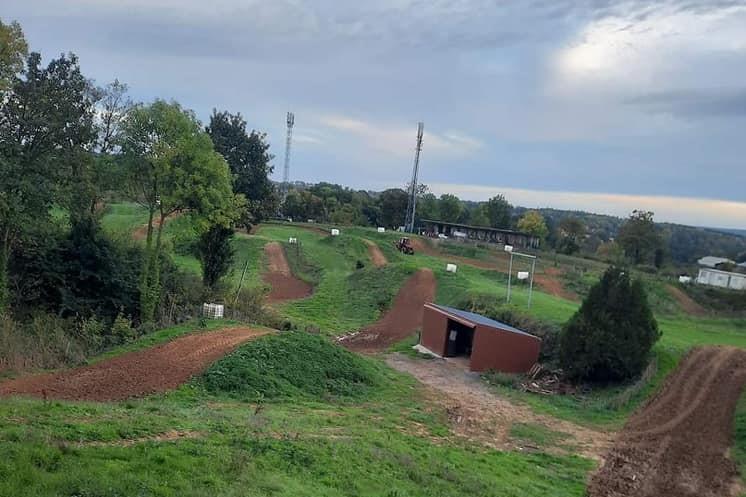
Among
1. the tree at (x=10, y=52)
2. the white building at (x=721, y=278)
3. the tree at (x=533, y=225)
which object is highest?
the tree at (x=10, y=52)

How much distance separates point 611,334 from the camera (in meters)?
20.7

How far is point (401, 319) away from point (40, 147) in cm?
2061

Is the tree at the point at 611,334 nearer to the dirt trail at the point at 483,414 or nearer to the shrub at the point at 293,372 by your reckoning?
the dirt trail at the point at 483,414

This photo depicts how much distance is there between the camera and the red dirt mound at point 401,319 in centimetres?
2889

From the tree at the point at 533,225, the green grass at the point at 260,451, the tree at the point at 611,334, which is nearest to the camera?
the green grass at the point at 260,451

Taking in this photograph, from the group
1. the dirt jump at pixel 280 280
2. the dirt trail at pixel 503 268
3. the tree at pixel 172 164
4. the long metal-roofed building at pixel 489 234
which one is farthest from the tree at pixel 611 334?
the long metal-roofed building at pixel 489 234

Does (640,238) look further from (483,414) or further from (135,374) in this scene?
(135,374)

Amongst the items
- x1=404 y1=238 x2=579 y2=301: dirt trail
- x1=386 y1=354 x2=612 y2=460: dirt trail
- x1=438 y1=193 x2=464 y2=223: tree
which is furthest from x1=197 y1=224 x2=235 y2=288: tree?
x1=438 y1=193 x2=464 y2=223: tree

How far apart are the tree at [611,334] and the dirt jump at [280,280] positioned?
1819 cm

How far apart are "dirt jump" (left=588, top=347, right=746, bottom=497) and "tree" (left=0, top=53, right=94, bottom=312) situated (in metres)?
16.4

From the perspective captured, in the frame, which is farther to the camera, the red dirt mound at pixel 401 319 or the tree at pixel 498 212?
the tree at pixel 498 212

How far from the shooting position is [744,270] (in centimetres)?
6397

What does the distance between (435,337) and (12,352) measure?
16.7 metres

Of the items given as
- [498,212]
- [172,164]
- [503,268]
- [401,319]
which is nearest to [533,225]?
[498,212]
